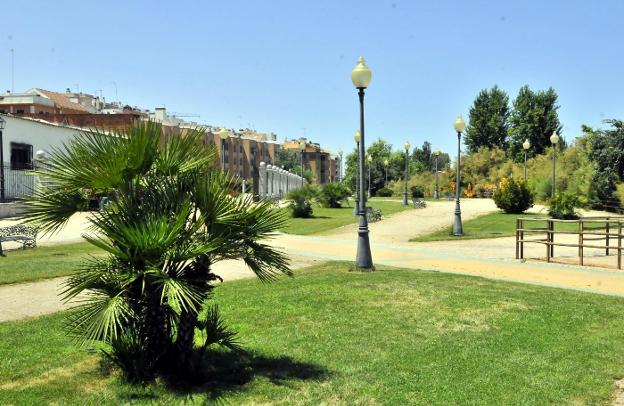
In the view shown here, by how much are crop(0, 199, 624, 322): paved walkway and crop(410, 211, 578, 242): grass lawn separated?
894 millimetres

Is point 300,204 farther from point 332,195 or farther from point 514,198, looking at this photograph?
point 514,198

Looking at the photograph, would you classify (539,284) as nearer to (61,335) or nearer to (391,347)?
(391,347)

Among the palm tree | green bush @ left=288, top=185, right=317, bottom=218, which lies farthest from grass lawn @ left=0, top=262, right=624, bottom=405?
green bush @ left=288, top=185, right=317, bottom=218

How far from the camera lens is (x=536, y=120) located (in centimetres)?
7662

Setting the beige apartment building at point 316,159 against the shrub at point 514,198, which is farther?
the beige apartment building at point 316,159

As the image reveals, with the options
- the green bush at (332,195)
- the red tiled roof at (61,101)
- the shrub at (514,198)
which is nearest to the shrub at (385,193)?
the green bush at (332,195)

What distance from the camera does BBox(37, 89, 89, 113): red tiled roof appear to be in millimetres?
79338

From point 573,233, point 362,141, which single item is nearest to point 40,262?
point 362,141

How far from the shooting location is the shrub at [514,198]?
3438 cm

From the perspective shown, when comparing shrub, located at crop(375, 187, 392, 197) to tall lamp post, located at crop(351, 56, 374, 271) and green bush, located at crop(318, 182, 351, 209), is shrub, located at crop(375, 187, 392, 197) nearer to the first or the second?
green bush, located at crop(318, 182, 351, 209)

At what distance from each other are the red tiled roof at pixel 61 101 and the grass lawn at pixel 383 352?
77244 mm

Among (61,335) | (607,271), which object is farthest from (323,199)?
(61,335)

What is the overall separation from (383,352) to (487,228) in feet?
71.1

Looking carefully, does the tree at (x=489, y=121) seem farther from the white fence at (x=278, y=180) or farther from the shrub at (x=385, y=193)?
the white fence at (x=278, y=180)
